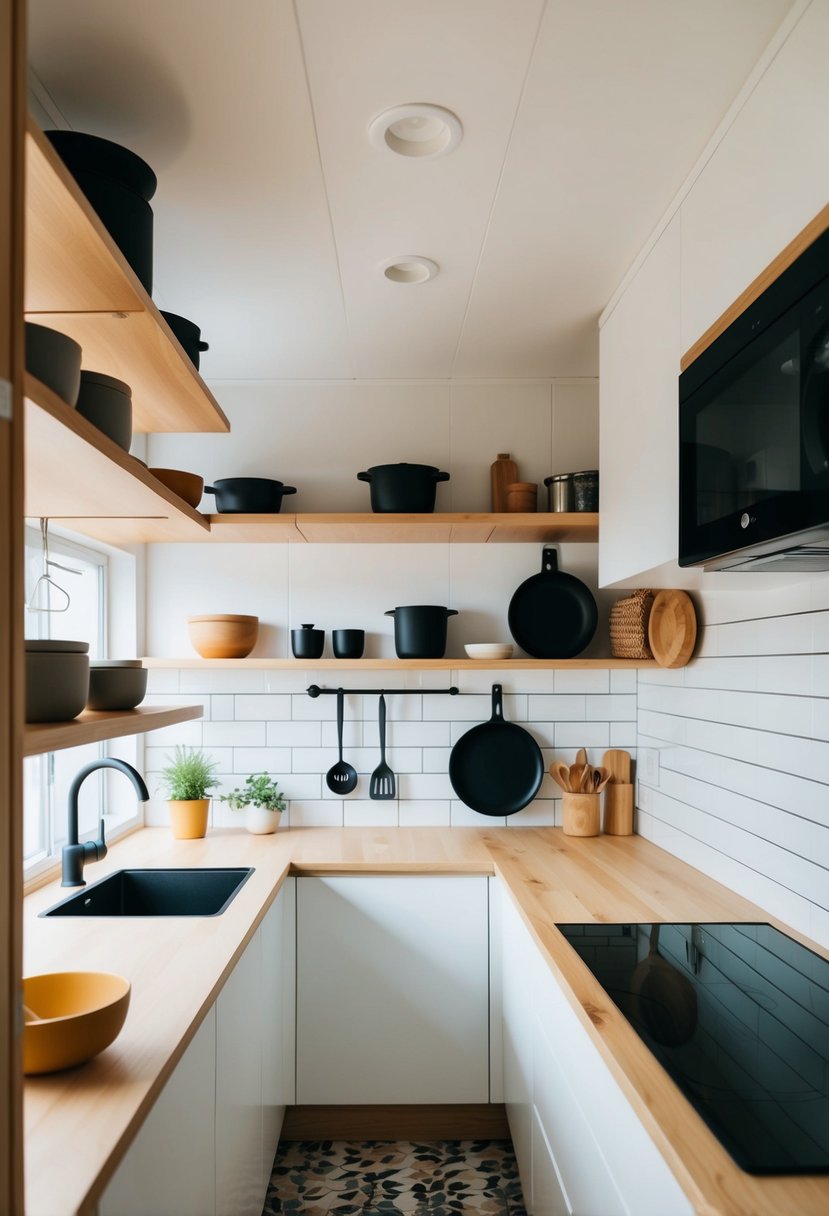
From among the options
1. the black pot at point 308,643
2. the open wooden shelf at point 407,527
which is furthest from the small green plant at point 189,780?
the open wooden shelf at point 407,527

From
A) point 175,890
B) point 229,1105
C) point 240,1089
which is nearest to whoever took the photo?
point 229,1105

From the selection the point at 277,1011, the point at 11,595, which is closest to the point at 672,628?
the point at 277,1011

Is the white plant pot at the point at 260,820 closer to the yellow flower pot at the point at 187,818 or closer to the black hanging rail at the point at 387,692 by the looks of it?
the yellow flower pot at the point at 187,818

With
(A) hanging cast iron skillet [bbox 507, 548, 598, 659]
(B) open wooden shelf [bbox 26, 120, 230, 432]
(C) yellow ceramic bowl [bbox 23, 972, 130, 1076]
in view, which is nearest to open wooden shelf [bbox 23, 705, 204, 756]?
(C) yellow ceramic bowl [bbox 23, 972, 130, 1076]

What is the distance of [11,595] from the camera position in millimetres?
858

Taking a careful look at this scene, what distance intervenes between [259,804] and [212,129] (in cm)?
203

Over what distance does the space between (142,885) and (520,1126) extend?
1.21 meters

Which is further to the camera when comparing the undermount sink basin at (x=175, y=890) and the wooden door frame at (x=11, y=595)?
the undermount sink basin at (x=175, y=890)

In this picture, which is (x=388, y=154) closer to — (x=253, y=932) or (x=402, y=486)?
(x=402, y=486)

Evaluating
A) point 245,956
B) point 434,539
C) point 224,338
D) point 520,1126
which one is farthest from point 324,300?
point 520,1126

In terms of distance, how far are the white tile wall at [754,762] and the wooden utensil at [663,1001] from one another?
1.15 feet

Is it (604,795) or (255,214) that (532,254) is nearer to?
(255,214)

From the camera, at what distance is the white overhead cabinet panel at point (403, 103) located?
4.49 feet

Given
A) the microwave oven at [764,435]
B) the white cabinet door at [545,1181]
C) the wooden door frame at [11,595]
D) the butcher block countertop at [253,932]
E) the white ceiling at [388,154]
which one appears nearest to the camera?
the wooden door frame at [11,595]
